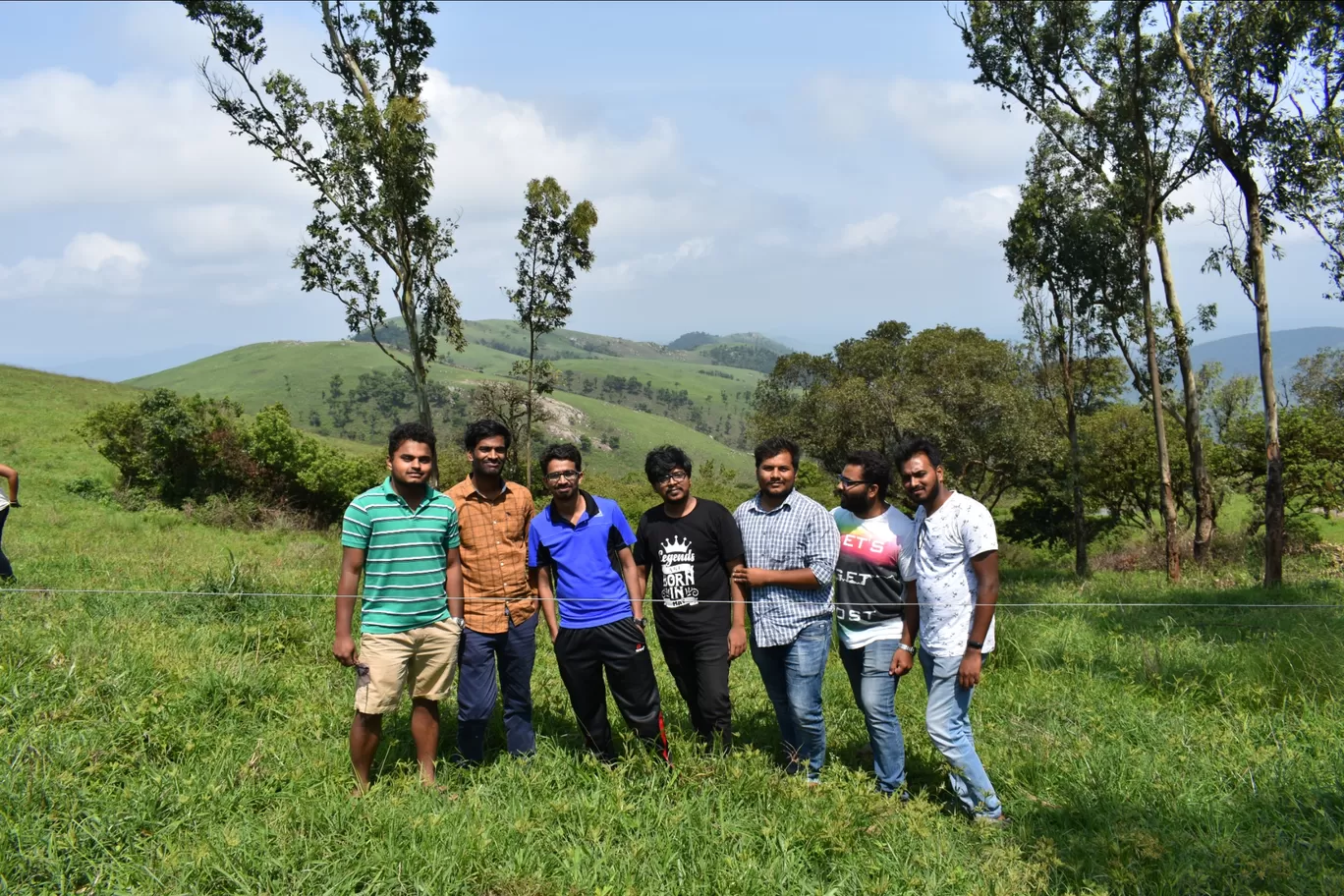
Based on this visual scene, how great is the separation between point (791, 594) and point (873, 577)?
1.45 feet

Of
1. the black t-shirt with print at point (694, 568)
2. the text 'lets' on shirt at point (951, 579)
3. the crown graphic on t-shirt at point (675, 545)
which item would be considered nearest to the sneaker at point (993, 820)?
the text 'lets' on shirt at point (951, 579)

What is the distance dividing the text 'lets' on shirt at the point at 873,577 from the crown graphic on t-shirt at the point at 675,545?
0.82 m

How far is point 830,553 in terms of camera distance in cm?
413

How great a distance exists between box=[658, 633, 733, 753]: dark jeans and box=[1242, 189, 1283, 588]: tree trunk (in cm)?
1240

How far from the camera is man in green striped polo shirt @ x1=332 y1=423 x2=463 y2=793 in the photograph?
151 inches

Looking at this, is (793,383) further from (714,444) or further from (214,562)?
(714,444)

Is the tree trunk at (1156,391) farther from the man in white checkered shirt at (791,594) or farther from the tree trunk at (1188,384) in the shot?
the man in white checkered shirt at (791,594)

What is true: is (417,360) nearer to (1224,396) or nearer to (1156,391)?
(1156,391)

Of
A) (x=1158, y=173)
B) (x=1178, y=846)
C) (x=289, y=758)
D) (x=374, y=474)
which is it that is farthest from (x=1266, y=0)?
(x=374, y=474)

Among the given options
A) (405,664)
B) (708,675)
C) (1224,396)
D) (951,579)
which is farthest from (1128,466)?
(405,664)

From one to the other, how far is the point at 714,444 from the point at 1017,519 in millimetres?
97469

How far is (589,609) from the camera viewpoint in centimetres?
422

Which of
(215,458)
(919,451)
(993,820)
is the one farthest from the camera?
(215,458)

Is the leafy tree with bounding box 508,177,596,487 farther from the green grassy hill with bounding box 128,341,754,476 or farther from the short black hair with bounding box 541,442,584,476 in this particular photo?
the green grassy hill with bounding box 128,341,754,476
